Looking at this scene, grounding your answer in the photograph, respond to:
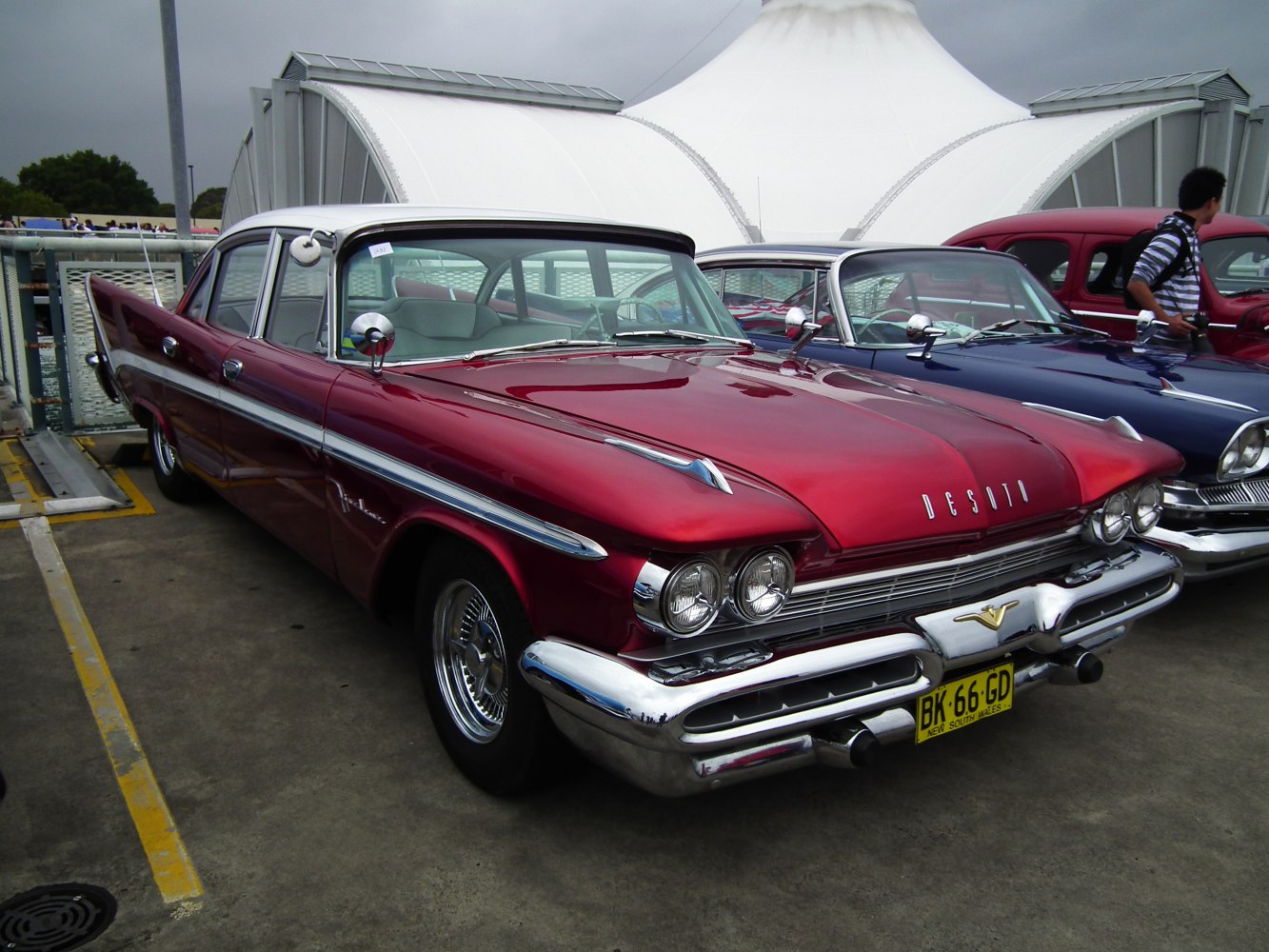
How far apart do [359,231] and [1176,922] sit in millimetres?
3171

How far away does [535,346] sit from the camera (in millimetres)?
3473

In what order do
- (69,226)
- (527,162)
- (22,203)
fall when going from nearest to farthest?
(527,162), (69,226), (22,203)

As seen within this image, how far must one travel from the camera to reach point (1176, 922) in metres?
2.33

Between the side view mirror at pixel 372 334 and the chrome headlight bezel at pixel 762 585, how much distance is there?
149 cm

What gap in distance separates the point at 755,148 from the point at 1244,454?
25171mm

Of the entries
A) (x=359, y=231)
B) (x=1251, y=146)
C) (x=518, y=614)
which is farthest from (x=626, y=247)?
(x=1251, y=146)

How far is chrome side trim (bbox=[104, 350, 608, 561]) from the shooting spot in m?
2.30

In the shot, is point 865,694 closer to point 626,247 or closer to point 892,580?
point 892,580

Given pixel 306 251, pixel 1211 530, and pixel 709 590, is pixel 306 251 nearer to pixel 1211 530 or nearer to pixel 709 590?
pixel 709 590

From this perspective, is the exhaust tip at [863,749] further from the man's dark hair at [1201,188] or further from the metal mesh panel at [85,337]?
the metal mesh panel at [85,337]

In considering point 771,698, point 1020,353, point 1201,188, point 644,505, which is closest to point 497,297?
point 644,505

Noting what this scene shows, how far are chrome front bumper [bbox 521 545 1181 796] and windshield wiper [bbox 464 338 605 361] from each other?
4.58 feet

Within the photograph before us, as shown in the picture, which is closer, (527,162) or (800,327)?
(800,327)

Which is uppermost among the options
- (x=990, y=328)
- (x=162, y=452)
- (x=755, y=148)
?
(x=755, y=148)
